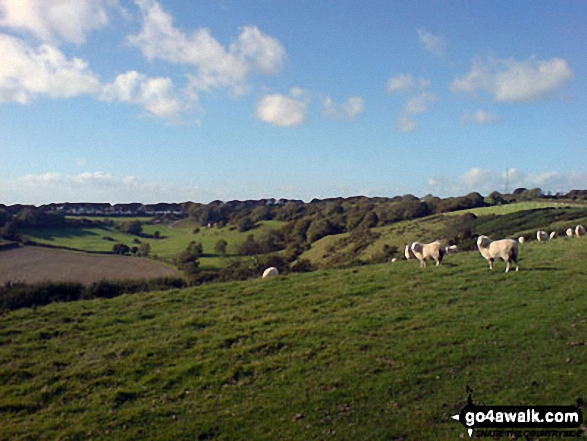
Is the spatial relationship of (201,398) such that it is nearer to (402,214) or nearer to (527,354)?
(527,354)

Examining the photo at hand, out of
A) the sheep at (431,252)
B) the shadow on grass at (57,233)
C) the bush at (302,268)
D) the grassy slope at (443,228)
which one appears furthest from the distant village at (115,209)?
the sheep at (431,252)

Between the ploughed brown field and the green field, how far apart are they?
740 centimetres

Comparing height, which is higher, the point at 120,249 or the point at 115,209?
the point at 115,209

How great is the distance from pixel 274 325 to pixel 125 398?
5.69 meters

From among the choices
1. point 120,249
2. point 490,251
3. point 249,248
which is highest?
point 490,251

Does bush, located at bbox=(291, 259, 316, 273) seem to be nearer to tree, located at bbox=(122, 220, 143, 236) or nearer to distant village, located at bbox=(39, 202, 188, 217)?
tree, located at bbox=(122, 220, 143, 236)

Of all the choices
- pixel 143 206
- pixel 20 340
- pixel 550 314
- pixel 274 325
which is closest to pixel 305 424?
pixel 274 325

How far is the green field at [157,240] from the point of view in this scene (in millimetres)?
72625

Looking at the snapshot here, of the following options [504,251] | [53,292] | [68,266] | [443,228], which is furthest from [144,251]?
[504,251]

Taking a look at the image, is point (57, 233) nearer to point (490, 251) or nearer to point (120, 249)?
point (120, 249)

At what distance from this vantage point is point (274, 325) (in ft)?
49.1

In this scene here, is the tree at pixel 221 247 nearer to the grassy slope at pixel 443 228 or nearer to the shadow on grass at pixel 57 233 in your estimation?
the grassy slope at pixel 443 228

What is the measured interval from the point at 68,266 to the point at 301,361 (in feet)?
167

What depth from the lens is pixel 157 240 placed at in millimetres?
94938
